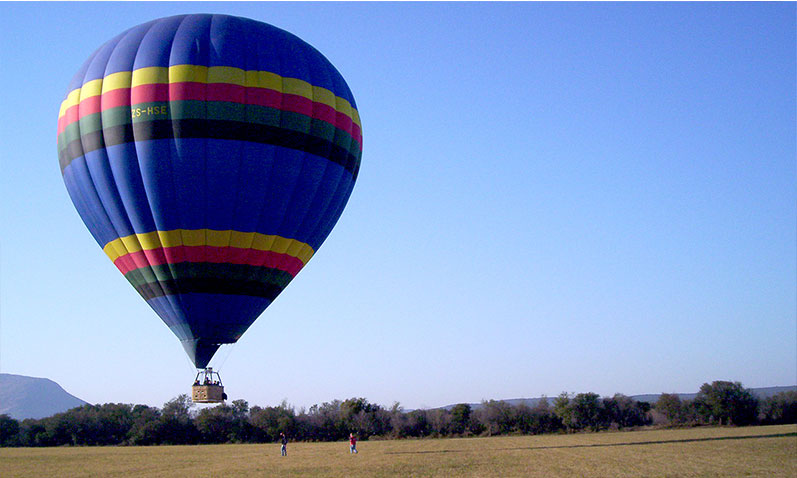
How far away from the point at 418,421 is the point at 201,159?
4074 centimetres

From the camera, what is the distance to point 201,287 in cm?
2038

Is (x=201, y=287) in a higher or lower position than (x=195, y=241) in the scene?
lower

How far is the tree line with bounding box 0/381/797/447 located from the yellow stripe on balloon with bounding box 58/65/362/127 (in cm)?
3858

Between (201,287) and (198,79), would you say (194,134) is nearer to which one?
(198,79)

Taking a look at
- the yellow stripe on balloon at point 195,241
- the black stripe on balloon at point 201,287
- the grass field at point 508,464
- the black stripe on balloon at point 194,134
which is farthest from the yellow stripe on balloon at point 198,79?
the grass field at point 508,464

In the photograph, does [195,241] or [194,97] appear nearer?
[194,97]

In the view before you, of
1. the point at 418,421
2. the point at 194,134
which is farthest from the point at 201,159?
the point at 418,421

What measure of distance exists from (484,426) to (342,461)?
30.8 m

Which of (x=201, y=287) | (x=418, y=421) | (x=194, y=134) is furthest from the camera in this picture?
(x=418, y=421)

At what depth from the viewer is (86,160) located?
2080cm

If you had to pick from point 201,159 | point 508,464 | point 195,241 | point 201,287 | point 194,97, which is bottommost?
point 508,464

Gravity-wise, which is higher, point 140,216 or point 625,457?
point 140,216

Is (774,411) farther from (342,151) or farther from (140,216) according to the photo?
(140,216)

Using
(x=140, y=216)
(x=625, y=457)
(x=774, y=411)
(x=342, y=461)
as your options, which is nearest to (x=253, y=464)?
(x=342, y=461)
